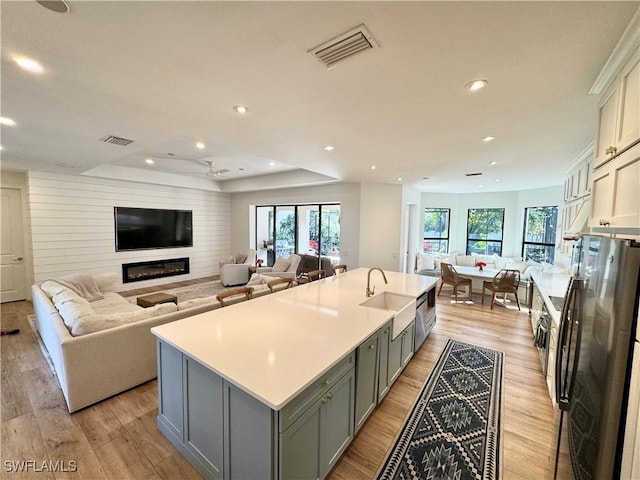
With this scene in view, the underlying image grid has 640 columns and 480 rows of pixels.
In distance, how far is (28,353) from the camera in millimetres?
3271

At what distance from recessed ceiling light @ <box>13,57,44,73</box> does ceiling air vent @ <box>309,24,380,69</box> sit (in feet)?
5.91

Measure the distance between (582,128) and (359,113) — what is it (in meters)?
2.28

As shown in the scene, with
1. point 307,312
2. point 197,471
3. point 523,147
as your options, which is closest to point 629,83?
point 523,147

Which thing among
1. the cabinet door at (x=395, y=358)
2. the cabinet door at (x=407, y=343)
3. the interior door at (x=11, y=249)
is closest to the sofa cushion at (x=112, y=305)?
the interior door at (x=11, y=249)

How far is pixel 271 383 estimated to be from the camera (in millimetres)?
1330

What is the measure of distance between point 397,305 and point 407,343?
448 millimetres

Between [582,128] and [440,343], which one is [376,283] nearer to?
[440,343]

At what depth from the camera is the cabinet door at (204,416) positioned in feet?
5.17

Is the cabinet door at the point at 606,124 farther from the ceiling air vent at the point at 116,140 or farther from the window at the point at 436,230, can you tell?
the window at the point at 436,230

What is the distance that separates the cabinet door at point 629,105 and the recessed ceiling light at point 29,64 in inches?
137

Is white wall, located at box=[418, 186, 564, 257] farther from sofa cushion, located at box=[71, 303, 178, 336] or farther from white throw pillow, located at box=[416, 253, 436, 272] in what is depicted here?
sofa cushion, located at box=[71, 303, 178, 336]

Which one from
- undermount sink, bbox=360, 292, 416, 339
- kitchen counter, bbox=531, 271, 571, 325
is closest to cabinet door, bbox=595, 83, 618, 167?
kitchen counter, bbox=531, 271, 571, 325

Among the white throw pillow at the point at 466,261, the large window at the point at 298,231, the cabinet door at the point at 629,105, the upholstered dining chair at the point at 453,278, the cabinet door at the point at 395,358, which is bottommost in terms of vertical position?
the cabinet door at the point at 395,358

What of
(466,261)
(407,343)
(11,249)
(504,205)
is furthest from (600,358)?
(11,249)
